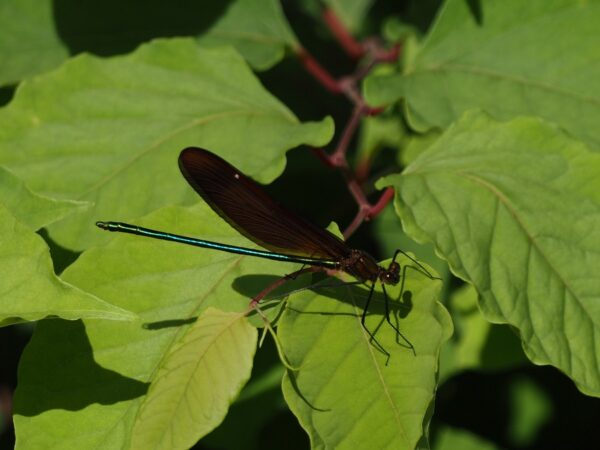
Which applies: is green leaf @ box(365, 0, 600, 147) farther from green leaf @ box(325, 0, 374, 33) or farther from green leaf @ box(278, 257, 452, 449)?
green leaf @ box(325, 0, 374, 33)

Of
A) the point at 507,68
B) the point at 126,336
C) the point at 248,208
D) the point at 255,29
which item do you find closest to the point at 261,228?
the point at 248,208

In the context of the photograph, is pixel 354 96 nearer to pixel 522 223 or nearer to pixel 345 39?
pixel 345 39

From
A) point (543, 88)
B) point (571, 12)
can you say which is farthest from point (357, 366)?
point (571, 12)

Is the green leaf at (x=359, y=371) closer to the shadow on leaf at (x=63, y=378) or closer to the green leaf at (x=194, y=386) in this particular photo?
the green leaf at (x=194, y=386)

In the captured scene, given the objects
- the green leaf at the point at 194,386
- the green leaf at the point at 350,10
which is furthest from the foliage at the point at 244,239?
the green leaf at the point at 350,10

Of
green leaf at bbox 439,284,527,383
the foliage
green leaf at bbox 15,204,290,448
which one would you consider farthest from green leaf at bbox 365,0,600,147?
green leaf at bbox 15,204,290,448

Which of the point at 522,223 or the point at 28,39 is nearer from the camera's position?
the point at 522,223
